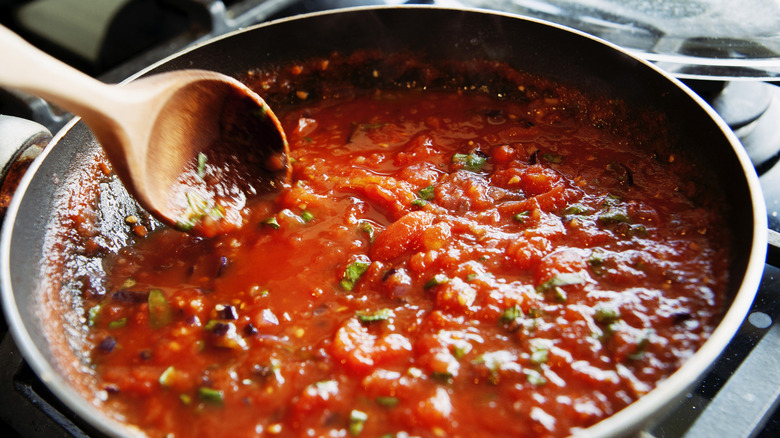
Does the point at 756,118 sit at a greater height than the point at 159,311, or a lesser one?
greater

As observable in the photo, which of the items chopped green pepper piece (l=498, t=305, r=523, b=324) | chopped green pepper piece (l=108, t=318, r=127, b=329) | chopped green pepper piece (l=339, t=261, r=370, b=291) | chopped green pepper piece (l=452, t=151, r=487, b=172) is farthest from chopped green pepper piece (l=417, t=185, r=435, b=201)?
chopped green pepper piece (l=108, t=318, r=127, b=329)

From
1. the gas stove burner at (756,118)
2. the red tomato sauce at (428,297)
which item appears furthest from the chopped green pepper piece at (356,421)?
the gas stove burner at (756,118)

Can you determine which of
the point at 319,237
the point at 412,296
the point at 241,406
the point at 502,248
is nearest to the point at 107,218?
the point at 319,237

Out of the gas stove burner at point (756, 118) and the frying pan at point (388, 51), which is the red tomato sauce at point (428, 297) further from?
the gas stove burner at point (756, 118)

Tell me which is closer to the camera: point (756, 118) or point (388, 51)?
point (756, 118)

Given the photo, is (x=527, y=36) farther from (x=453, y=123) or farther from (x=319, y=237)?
(x=319, y=237)

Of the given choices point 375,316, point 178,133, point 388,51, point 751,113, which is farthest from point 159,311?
point 751,113

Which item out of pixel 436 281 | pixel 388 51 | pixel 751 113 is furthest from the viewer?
pixel 388 51

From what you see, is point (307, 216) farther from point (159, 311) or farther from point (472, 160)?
point (472, 160)
